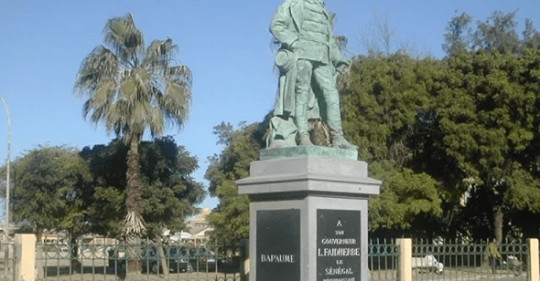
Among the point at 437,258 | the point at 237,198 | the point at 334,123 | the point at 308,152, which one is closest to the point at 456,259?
the point at 437,258

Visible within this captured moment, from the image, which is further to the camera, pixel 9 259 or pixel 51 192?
pixel 51 192

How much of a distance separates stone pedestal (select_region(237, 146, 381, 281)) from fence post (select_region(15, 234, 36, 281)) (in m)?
3.02

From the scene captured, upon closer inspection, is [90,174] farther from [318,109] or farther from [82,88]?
[318,109]

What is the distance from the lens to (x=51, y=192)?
120ft

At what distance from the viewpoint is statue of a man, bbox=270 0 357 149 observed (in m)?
9.47

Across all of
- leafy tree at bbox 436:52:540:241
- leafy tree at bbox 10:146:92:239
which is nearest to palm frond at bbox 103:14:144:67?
leafy tree at bbox 10:146:92:239

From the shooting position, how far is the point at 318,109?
9.87 m

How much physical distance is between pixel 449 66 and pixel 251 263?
24236 millimetres

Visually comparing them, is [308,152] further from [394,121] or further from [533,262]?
[394,121]

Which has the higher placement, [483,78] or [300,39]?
[483,78]

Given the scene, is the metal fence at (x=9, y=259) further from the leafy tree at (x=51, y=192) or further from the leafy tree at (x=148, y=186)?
the leafy tree at (x=51, y=192)

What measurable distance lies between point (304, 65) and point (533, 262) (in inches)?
278

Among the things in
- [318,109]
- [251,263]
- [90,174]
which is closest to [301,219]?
[251,263]

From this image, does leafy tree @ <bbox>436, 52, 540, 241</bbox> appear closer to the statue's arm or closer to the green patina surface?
the statue's arm
